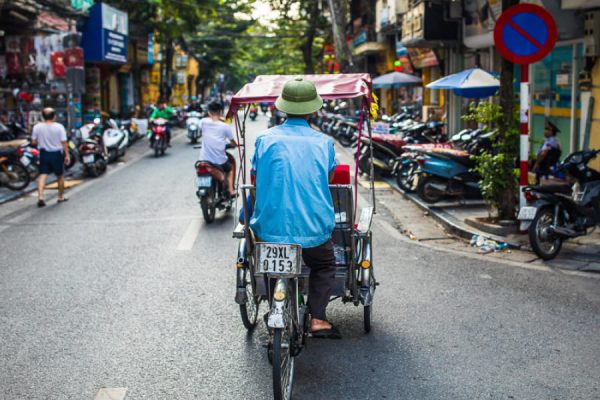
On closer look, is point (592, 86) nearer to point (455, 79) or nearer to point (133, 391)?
point (455, 79)

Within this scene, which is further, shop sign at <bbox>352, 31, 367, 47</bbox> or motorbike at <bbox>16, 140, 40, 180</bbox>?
shop sign at <bbox>352, 31, 367, 47</bbox>

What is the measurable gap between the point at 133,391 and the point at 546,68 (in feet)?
40.4

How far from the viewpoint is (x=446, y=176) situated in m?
11.9

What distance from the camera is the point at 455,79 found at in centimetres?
1471

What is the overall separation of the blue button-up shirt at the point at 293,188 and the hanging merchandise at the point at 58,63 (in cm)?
1789

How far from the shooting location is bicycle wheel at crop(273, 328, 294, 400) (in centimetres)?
386

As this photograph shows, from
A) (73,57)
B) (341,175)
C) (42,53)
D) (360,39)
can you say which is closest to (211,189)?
(341,175)

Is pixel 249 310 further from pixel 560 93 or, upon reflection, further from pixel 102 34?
pixel 102 34

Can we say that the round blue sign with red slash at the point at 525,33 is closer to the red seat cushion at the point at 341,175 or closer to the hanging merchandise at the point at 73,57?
the red seat cushion at the point at 341,175

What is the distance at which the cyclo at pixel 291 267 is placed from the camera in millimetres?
4098

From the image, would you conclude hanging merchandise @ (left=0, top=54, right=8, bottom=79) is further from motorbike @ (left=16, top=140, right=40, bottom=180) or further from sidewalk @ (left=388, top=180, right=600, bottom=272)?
sidewalk @ (left=388, top=180, right=600, bottom=272)

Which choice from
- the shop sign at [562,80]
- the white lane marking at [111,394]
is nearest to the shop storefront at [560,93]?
the shop sign at [562,80]

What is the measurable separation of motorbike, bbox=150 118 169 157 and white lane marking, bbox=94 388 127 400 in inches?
Result: 698

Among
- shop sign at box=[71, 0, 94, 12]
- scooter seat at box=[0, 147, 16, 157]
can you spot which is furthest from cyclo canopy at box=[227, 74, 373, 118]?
shop sign at box=[71, 0, 94, 12]
